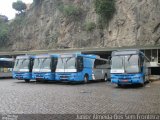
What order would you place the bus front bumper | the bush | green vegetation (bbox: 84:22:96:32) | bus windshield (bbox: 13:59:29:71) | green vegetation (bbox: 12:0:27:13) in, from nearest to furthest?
the bus front bumper < bus windshield (bbox: 13:59:29:71) < green vegetation (bbox: 84:22:96:32) < the bush < green vegetation (bbox: 12:0:27:13)

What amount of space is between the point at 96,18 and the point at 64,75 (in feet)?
105

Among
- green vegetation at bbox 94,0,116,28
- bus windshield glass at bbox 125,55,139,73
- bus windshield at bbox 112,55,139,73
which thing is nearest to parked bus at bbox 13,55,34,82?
bus windshield at bbox 112,55,139,73

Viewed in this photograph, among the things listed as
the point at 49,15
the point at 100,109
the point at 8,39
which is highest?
the point at 49,15

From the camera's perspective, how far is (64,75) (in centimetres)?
2548

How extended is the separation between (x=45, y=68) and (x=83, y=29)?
102ft

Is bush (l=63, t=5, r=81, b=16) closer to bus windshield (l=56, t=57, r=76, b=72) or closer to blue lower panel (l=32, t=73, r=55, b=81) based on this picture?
blue lower panel (l=32, t=73, r=55, b=81)

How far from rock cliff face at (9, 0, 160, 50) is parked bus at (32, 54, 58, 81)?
1991 cm

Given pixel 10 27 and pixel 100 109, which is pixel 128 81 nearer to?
pixel 100 109

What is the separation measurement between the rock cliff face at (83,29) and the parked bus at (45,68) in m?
19.9

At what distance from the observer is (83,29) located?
57094 mm

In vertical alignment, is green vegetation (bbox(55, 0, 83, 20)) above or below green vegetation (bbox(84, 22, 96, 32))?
above

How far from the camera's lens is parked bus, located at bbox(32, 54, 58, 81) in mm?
26797

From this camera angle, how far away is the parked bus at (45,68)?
26.8 m

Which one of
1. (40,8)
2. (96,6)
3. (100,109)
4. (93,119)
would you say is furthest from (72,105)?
(40,8)
